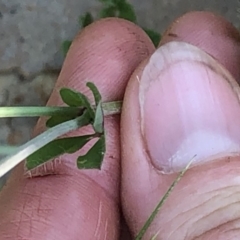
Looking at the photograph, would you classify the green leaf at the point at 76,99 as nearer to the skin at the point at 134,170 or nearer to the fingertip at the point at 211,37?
the skin at the point at 134,170

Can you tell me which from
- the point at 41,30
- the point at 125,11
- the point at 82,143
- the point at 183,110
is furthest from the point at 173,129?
the point at 41,30

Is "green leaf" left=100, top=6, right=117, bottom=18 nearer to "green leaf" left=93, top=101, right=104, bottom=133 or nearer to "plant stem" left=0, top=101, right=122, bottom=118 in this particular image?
"plant stem" left=0, top=101, right=122, bottom=118

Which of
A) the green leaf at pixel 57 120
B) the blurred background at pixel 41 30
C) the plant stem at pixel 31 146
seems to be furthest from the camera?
the blurred background at pixel 41 30

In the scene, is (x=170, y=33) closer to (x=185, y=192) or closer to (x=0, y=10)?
(x=185, y=192)


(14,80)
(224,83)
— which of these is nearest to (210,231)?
(224,83)

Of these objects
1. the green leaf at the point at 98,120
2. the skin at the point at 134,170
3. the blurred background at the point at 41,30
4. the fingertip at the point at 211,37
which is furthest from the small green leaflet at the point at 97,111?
the blurred background at the point at 41,30

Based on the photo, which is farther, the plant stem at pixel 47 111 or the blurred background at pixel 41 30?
the blurred background at pixel 41 30
